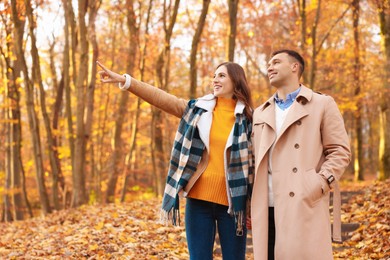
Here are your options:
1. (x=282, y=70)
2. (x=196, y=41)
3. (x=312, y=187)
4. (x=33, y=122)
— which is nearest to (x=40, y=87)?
(x=33, y=122)

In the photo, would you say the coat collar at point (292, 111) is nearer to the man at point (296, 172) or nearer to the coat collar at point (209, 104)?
the man at point (296, 172)

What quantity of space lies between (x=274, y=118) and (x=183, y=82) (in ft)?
83.5

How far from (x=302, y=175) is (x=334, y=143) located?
0.33 metres

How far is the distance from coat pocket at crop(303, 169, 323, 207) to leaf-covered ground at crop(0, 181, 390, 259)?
2.98m

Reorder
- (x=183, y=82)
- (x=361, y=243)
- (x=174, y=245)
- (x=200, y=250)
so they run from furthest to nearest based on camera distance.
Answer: (x=183, y=82) → (x=174, y=245) → (x=361, y=243) → (x=200, y=250)

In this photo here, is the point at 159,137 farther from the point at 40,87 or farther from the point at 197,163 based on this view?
the point at 197,163

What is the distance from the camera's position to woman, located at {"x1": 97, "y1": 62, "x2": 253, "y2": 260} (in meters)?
3.81

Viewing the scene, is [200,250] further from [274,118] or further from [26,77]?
[26,77]

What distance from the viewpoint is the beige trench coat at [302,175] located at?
132 inches

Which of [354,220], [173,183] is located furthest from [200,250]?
[354,220]

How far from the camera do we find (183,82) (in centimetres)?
2892

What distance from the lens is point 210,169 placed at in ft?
12.8

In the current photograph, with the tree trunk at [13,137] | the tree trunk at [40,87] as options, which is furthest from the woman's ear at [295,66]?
the tree trunk at [13,137]

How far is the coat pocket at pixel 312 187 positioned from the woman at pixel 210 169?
1.87ft
